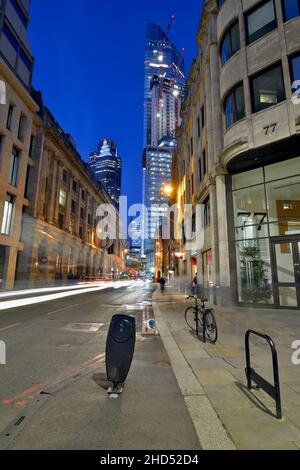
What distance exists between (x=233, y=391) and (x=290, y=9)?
702 inches

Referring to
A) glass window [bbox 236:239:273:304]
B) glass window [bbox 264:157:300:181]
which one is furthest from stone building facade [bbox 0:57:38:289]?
glass window [bbox 264:157:300:181]

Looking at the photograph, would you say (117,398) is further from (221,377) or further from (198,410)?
(221,377)

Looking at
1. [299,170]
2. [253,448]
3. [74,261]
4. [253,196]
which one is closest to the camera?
[253,448]

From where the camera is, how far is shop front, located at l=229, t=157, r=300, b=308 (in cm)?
1351

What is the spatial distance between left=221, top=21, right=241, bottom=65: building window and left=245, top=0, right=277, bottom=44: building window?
0.70m

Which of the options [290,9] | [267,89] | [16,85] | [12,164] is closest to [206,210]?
[267,89]

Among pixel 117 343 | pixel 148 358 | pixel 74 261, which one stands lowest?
pixel 148 358

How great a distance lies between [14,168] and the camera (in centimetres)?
3338

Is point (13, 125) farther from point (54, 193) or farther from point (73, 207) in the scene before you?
point (73, 207)

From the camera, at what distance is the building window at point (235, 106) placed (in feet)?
49.9

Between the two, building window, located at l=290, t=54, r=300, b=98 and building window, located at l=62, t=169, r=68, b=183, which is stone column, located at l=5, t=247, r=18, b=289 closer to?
building window, located at l=62, t=169, r=68, b=183

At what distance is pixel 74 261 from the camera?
56812mm

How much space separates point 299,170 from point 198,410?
44.3ft

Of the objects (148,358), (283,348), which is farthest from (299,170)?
(148,358)
